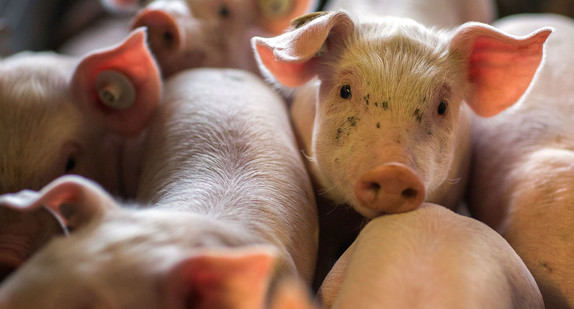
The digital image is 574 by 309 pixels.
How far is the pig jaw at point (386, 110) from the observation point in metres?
1.28

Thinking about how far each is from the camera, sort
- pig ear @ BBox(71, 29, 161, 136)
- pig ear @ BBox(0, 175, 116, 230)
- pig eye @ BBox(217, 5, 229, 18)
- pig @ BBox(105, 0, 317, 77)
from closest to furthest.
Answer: pig ear @ BBox(0, 175, 116, 230), pig ear @ BBox(71, 29, 161, 136), pig @ BBox(105, 0, 317, 77), pig eye @ BBox(217, 5, 229, 18)

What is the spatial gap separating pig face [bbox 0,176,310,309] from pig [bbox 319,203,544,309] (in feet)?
0.90

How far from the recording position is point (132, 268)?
86 cm

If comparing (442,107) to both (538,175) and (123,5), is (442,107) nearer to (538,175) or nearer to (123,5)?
(538,175)

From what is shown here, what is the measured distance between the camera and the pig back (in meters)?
1.29

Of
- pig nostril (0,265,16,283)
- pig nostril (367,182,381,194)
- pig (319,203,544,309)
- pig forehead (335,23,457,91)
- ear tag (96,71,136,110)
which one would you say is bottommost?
pig nostril (0,265,16,283)

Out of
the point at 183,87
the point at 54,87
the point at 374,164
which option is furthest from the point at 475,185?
the point at 54,87

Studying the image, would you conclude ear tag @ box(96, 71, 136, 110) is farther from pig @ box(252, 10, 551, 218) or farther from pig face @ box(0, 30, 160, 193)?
pig @ box(252, 10, 551, 218)

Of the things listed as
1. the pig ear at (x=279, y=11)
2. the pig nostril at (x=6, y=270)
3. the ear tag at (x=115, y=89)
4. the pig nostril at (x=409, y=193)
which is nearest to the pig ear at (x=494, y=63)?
the pig nostril at (x=409, y=193)

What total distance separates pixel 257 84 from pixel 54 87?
65 cm

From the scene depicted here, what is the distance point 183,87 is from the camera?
5.93 ft

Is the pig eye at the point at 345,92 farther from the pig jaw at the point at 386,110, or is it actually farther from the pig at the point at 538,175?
the pig at the point at 538,175

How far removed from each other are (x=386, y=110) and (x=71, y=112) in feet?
2.91

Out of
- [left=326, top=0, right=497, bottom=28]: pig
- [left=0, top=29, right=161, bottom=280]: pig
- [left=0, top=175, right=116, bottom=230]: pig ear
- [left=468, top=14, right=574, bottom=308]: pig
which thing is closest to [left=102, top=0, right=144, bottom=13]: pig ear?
[left=0, top=29, right=161, bottom=280]: pig
